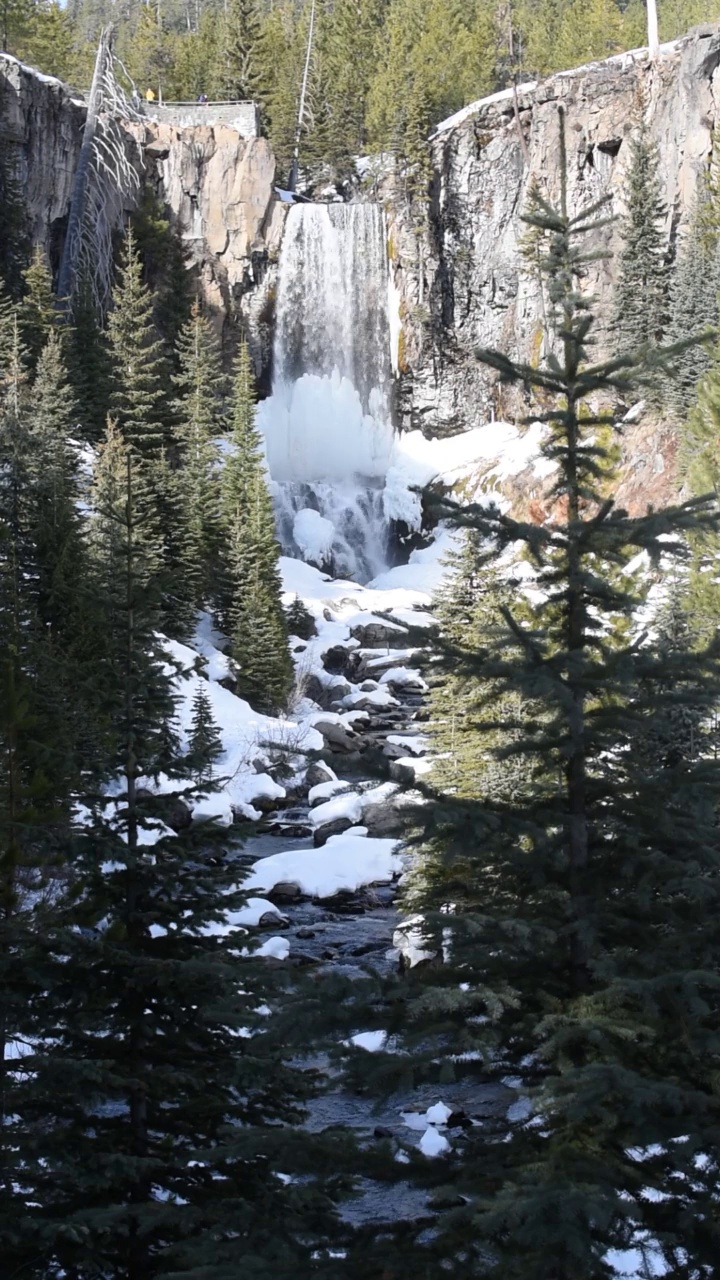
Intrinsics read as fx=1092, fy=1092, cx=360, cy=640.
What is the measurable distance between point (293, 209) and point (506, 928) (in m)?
56.3

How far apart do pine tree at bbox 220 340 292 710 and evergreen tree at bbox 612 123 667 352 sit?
17.3 m

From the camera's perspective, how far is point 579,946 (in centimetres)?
484

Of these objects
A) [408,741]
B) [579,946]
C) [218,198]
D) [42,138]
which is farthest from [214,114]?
[579,946]

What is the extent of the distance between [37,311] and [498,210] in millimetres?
29423

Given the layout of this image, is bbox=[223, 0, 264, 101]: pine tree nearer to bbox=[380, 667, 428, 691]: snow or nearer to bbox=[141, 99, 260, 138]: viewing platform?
bbox=[141, 99, 260, 138]: viewing platform

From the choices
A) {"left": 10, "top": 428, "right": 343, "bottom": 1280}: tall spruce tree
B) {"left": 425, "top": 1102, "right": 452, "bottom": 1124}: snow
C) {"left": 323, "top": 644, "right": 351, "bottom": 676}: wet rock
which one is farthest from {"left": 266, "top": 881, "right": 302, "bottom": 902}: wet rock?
{"left": 323, "top": 644, "right": 351, "bottom": 676}: wet rock

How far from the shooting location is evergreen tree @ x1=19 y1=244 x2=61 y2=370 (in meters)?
35.6

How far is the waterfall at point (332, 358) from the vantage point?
5584cm

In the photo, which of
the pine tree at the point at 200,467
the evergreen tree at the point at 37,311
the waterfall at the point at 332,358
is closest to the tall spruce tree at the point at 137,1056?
the pine tree at the point at 200,467

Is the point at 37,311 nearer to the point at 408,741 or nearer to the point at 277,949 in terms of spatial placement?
the point at 408,741

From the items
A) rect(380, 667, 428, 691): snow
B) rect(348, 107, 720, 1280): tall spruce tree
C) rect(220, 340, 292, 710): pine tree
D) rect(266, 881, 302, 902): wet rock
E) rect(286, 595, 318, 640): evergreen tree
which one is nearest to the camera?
rect(348, 107, 720, 1280): tall spruce tree

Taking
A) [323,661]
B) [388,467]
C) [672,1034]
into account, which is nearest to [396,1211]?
[672,1034]

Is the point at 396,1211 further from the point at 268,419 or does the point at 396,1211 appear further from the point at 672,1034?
the point at 268,419

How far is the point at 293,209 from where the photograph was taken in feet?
182
